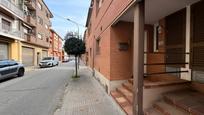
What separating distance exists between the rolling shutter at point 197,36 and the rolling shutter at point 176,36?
37cm

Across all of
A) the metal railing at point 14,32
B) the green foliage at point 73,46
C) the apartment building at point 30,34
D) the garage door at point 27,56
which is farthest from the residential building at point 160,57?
the garage door at point 27,56

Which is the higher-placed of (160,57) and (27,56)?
(27,56)

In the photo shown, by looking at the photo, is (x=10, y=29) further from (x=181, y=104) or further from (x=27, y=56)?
(x=181, y=104)

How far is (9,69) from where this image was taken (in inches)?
507

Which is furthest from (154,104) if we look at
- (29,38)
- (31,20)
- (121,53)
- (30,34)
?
(31,20)

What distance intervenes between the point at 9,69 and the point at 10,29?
394 inches

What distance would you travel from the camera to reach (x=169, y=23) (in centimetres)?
634

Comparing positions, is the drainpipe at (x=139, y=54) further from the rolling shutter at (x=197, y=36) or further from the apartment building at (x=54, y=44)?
the apartment building at (x=54, y=44)

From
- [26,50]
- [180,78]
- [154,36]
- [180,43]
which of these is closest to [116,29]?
[154,36]

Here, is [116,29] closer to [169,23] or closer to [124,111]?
[169,23]

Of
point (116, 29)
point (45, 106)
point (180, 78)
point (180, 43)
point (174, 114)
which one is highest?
point (116, 29)

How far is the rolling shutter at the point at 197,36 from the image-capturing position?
482 centimetres

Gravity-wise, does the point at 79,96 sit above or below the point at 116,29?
below

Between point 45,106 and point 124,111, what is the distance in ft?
8.86
